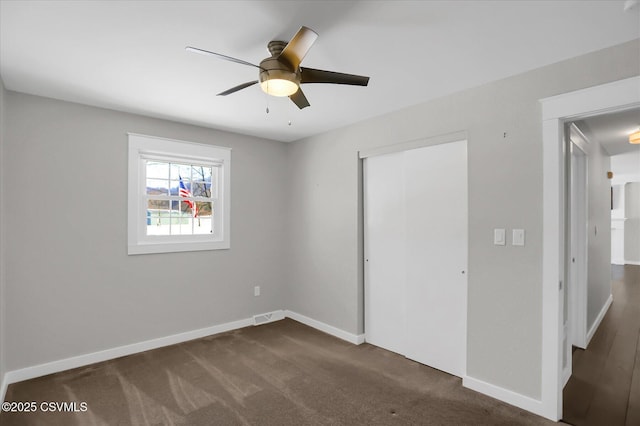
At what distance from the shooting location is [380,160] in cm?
359

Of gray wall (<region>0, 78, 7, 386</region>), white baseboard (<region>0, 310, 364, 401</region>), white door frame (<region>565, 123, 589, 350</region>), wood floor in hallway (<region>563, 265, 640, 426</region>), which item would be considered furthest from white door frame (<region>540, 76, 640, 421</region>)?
gray wall (<region>0, 78, 7, 386</region>)

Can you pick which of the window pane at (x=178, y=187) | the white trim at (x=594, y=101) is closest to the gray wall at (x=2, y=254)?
the window pane at (x=178, y=187)

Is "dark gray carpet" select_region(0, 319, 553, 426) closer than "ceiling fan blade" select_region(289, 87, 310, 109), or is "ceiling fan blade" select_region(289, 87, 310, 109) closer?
"ceiling fan blade" select_region(289, 87, 310, 109)

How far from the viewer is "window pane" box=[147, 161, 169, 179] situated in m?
3.65

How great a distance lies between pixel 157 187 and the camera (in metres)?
3.70

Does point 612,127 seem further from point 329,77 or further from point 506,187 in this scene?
point 329,77

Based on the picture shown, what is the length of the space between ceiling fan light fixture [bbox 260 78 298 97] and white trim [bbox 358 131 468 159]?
160cm

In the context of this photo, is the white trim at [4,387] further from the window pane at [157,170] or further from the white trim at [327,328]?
the white trim at [327,328]

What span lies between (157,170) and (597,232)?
564 centimetres

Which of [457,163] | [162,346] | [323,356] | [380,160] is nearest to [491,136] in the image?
[457,163]

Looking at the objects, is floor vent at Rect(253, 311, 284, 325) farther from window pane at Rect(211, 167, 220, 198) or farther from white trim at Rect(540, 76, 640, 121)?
white trim at Rect(540, 76, 640, 121)

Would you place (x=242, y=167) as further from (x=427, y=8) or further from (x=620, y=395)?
(x=620, y=395)

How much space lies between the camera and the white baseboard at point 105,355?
279 cm

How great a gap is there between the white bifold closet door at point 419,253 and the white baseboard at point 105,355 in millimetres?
1895
